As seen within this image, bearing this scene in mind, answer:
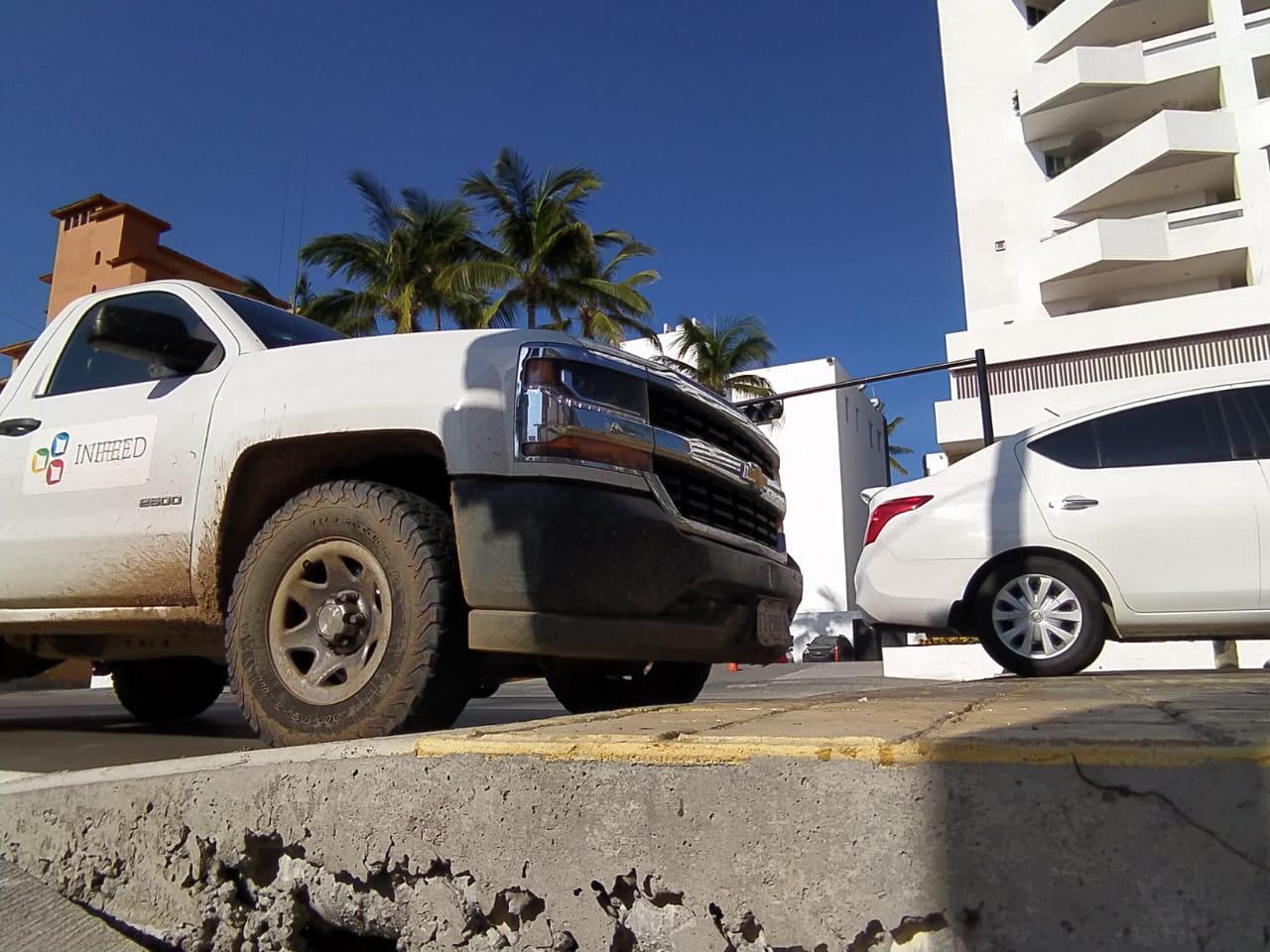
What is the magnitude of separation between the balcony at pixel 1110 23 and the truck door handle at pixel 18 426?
2906cm

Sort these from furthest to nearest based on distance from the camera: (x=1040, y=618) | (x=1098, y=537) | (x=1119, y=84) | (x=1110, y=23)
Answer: (x=1110, y=23), (x=1119, y=84), (x=1040, y=618), (x=1098, y=537)

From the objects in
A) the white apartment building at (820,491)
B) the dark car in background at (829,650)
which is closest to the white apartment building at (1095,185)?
the white apartment building at (820,491)

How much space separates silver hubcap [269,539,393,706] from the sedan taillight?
141 inches

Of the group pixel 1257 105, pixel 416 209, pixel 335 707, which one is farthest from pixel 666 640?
pixel 1257 105

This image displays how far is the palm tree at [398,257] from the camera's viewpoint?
25.3 m

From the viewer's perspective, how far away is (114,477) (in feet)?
11.1

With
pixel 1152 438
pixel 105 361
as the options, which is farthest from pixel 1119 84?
pixel 105 361

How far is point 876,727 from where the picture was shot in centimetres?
183

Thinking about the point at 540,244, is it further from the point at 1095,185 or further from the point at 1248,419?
the point at 1248,419

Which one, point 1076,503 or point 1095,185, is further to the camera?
point 1095,185

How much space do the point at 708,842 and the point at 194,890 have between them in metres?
1.28

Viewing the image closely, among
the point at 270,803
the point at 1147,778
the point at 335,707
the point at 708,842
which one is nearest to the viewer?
the point at 1147,778

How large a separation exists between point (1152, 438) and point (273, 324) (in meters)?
4.63

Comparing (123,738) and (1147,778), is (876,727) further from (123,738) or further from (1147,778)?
(123,738)
